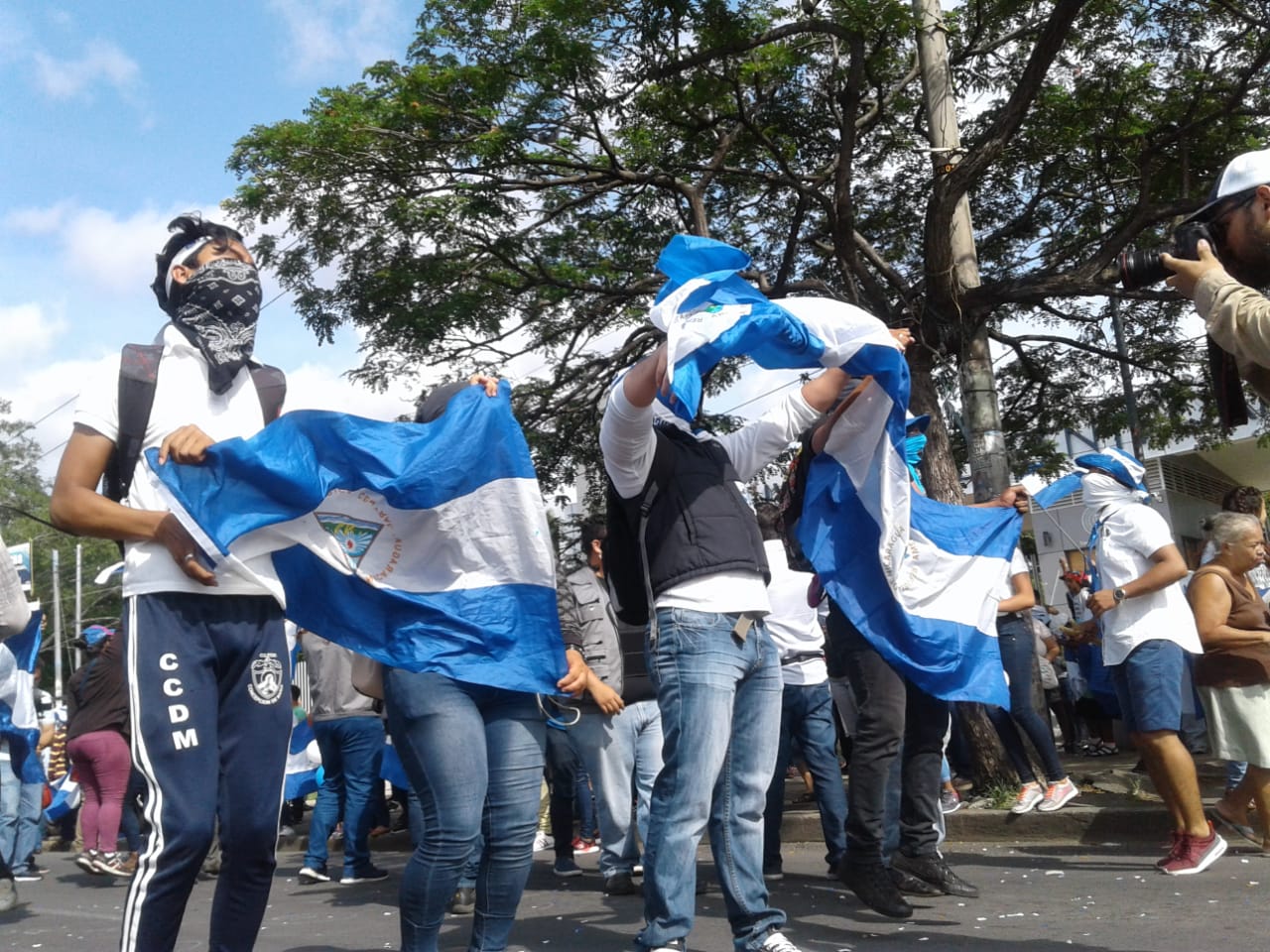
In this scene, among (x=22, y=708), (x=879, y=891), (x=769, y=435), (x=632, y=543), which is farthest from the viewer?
(x=22, y=708)

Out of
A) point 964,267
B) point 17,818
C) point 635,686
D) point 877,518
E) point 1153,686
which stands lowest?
point 17,818

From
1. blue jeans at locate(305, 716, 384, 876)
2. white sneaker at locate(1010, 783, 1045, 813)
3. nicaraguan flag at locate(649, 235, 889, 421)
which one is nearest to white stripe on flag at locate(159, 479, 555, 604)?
nicaraguan flag at locate(649, 235, 889, 421)

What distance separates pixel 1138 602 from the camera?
21.1 ft

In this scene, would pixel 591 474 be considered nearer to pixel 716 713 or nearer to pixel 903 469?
pixel 903 469

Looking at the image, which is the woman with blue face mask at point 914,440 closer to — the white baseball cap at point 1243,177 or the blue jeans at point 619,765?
the blue jeans at point 619,765

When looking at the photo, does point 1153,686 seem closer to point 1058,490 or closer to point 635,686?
point 1058,490

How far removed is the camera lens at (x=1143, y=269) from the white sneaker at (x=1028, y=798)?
504 cm

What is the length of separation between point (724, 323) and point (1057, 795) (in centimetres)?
525

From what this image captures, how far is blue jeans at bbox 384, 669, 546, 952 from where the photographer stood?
380cm

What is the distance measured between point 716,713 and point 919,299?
694cm

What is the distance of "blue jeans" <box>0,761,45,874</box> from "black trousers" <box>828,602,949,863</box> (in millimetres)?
6606

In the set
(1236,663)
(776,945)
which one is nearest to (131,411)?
(776,945)

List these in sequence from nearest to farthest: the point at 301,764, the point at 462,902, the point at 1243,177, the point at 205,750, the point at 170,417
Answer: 1. the point at 205,750
2. the point at 1243,177
3. the point at 170,417
4. the point at 462,902
5. the point at 301,764

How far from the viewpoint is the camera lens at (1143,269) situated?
358 cm
